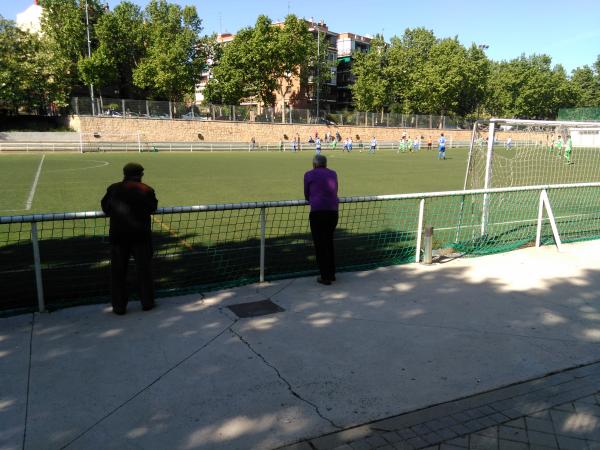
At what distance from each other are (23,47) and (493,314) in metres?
55.1

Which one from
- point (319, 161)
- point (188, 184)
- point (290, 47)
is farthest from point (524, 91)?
point (319, 161)

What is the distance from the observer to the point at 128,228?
205 inches

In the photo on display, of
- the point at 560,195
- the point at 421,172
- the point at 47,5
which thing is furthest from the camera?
the point at 47,5

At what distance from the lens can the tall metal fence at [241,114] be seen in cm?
4675

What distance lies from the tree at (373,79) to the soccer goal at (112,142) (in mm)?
35358

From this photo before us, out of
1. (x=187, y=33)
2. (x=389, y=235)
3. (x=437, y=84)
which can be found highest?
(x=187, y=33)

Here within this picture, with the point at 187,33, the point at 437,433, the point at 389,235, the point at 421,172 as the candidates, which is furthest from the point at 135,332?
the point at 187,33

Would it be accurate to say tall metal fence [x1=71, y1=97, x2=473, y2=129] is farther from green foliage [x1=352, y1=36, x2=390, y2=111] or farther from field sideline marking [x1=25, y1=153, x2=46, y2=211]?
field sideline marking [x1=25, y1=153, x2=46, y2=211]

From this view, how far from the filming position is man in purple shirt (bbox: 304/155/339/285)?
6422 mm

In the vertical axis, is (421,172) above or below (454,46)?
below

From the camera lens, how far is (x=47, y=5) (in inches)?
2190

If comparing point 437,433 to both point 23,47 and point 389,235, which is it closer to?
point 389,235

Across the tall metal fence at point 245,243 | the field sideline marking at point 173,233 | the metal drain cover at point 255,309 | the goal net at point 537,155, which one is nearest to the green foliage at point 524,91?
the goal net at point 537,155

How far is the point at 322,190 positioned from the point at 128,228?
2.49 m
